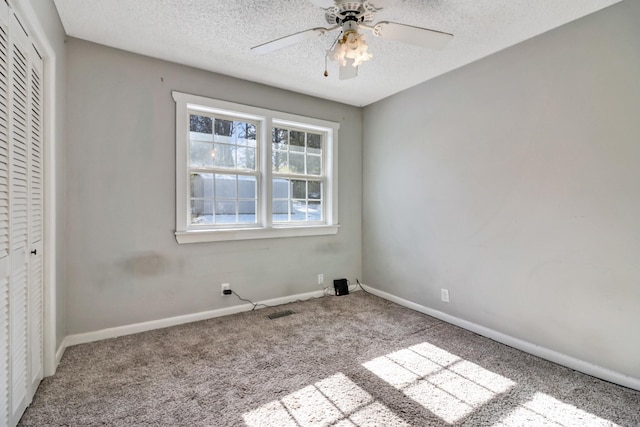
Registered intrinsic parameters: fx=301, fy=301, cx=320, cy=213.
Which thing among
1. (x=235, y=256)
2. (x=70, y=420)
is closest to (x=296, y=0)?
(x=235, y=256)

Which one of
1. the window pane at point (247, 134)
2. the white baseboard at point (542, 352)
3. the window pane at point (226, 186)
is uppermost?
the window pane at point (247, 134)

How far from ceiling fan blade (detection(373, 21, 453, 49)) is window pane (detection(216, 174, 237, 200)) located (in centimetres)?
205

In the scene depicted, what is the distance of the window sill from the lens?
2.88 meters

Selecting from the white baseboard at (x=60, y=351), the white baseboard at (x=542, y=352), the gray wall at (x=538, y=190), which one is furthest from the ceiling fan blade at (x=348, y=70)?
the white baseboard at (x=60, y=351)

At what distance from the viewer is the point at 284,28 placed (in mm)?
2244

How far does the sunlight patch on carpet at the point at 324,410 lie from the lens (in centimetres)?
160

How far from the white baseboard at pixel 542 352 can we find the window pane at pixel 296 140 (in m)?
2.27

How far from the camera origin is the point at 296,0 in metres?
1.93

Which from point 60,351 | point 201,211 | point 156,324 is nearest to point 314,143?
point 201,211

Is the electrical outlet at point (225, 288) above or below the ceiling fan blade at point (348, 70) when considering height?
below

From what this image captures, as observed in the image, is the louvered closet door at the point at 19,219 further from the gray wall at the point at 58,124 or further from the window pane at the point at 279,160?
the window pane at the point at 279,160

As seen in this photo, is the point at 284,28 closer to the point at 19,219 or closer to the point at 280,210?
the point at 280,210

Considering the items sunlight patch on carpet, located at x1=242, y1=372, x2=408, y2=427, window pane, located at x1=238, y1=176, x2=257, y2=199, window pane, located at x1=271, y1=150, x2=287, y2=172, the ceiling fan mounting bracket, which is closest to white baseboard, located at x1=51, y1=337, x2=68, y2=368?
sunlight patch on carpet, located at x1=242, y1=372, x2=408, y2=427

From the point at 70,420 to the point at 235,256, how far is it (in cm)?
175
